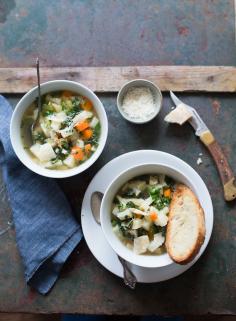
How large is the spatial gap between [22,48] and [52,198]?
68 cm

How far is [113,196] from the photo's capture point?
1863mm

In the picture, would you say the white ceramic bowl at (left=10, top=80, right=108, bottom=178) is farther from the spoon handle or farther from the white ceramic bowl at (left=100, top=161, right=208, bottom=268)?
the spoon handle

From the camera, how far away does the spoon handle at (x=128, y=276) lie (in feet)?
6.09

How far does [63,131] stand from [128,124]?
29 cm

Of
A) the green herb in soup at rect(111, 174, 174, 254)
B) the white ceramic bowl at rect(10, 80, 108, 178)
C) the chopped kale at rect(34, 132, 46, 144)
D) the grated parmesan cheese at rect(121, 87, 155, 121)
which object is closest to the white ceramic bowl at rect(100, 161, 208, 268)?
the green herb in soup at rect(111, 174, 174, 254)

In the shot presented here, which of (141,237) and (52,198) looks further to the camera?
(52,198)

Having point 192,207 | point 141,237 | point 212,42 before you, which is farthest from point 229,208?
point 212,42

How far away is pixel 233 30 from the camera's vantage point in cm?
203

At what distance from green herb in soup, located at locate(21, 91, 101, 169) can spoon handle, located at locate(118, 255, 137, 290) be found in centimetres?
44

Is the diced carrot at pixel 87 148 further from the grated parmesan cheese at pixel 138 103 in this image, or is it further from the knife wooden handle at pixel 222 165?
the knife wooden handle at pixel 222 165

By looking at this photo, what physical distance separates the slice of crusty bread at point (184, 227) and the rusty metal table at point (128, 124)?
0.76 ft

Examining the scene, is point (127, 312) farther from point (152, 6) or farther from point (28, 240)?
point (152, 6)

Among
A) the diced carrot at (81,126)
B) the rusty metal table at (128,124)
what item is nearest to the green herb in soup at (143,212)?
the rusty metal table at (128,124)

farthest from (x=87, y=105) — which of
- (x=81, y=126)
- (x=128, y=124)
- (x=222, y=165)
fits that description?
(x=222, y=165)
